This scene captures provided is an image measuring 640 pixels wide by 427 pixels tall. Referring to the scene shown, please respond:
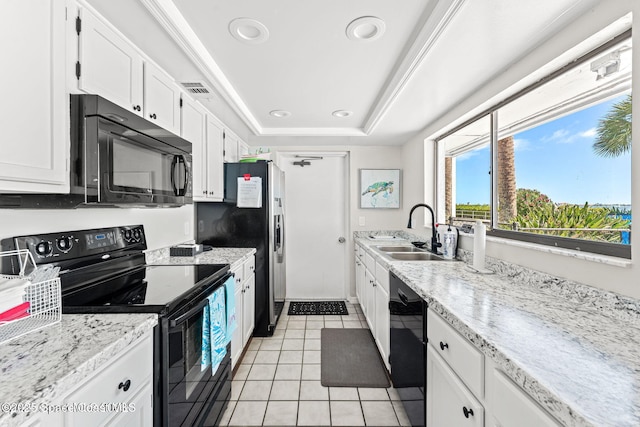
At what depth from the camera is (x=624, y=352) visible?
0.79m

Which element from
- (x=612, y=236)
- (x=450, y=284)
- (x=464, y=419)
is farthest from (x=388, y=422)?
(x=612, y=236)

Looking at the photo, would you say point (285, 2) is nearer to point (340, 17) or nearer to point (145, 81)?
point (340, 17)

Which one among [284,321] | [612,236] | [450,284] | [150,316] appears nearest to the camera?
[150,316]

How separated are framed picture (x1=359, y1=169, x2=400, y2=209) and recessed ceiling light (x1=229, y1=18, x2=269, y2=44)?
2.48 m

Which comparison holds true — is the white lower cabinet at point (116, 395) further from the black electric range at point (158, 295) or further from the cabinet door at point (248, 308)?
the cabinet door at point (248, 308)

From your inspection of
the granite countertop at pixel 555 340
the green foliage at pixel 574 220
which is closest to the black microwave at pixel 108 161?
the granite countertop at pixel 555 340

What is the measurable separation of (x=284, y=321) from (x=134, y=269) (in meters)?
1.89

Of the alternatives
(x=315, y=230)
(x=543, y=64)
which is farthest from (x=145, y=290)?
(x=315, y=230)

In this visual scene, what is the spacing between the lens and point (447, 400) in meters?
1.15

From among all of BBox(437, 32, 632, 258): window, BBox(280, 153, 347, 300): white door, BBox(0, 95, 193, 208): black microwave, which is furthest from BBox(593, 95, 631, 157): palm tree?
BBox(280, 153, 347, 300): white door

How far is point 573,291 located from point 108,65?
2351 mm

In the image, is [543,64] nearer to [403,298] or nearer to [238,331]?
[403,298]

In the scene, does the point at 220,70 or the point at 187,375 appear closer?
the point at 187,375

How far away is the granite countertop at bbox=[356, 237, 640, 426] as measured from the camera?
23.7 inches
